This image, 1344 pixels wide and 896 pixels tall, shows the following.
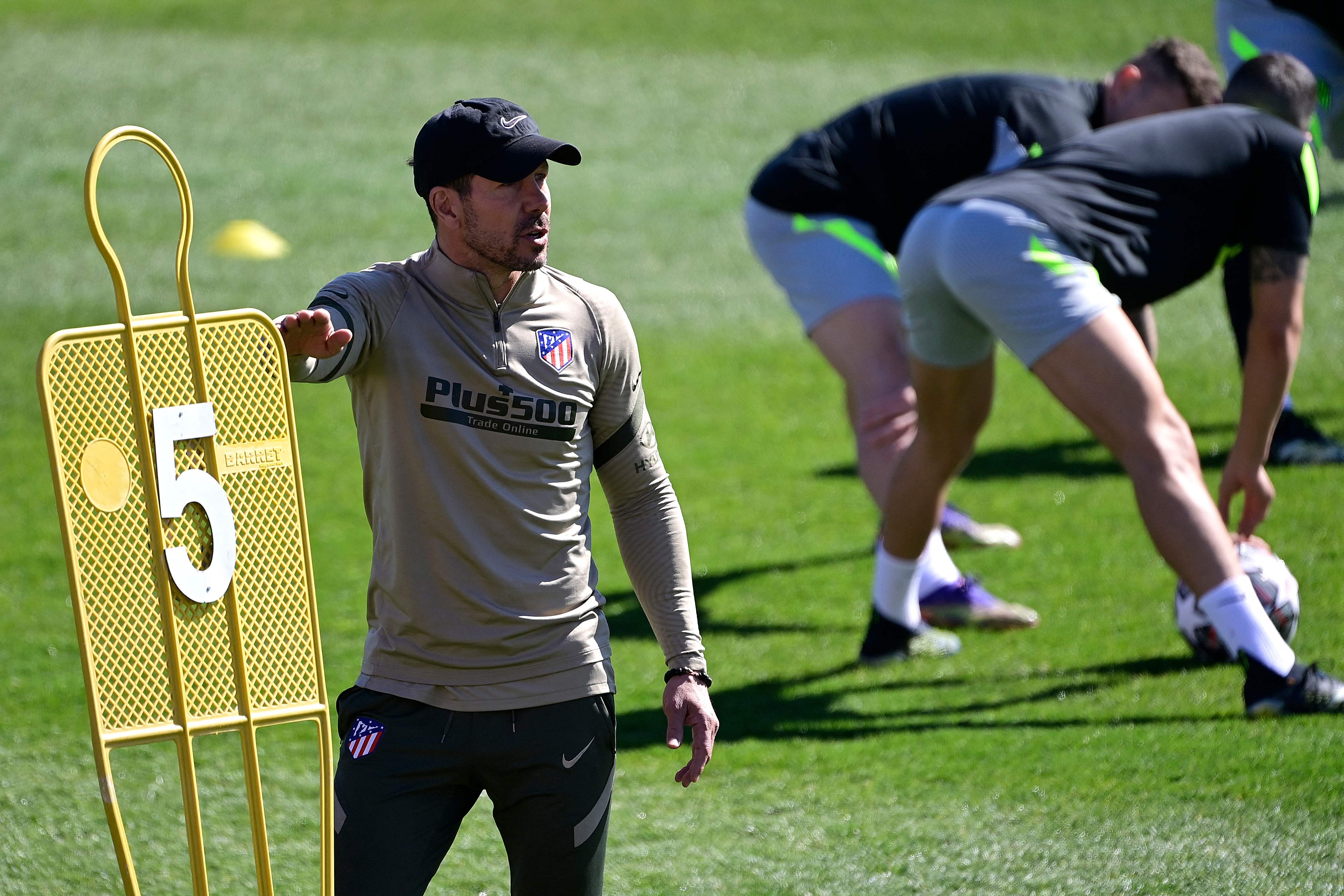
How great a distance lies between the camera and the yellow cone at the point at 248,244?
1341cm

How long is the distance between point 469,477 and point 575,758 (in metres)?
0.56

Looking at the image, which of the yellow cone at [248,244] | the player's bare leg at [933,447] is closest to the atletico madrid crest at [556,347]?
the player's bare leg at [933,447]

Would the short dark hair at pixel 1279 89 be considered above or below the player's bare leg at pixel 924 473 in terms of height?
above

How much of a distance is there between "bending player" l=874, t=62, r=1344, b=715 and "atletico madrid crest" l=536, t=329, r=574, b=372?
2.14 m

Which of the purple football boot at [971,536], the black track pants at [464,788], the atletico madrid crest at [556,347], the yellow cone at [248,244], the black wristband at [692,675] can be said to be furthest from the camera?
the yellow cone at [248,244]

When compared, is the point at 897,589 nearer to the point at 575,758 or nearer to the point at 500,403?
the point at 575,758

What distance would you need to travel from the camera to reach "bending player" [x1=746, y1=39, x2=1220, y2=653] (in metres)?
5.59

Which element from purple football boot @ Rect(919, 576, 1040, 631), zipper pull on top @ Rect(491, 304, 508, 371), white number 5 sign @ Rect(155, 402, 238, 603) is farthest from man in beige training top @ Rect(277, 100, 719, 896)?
purple football boot @ Rect(919, 576, 1040, 631)

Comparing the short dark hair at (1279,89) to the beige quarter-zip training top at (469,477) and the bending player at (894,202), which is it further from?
the beige quarter-zip training top at (469,477)

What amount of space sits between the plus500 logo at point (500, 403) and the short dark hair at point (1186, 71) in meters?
3.37

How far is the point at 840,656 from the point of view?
18.7ft

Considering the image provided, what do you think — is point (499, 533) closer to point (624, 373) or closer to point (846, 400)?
point (624, 373)

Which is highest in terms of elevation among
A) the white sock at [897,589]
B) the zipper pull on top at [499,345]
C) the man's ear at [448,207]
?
the man's ear at [448,207]

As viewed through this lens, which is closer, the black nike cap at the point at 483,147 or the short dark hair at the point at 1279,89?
the black nike cap at the point at 483,147
